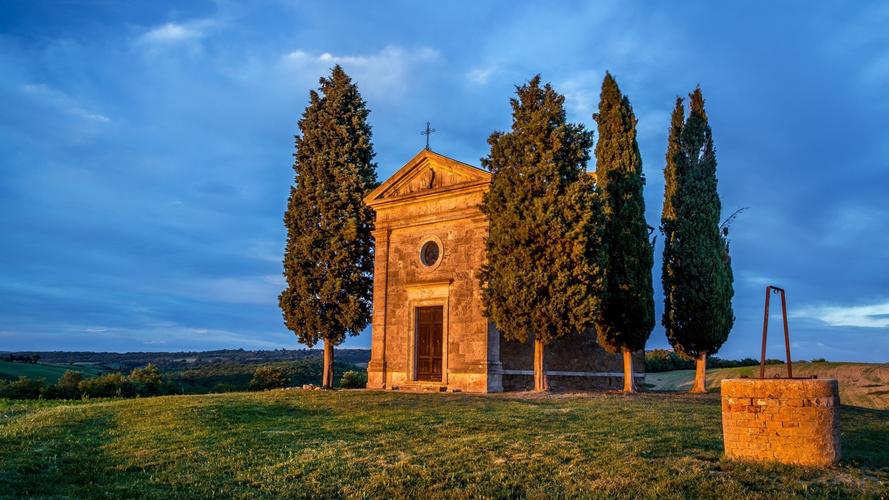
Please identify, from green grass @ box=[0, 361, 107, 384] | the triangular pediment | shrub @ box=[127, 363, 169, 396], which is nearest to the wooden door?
the triangular pediment

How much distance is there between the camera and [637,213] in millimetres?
21891

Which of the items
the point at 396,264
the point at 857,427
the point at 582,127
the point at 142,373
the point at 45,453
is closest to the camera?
the point at 45,453

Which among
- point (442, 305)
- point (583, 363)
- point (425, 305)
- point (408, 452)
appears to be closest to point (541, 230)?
point (442, 305)

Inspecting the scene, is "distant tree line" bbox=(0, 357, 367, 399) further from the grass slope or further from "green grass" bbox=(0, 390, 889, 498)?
the grass slope

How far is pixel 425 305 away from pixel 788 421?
48.2 ft

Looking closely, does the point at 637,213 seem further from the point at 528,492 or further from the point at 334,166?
the point at 528,492

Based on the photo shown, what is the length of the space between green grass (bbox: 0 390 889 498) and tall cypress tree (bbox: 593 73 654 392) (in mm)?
4131

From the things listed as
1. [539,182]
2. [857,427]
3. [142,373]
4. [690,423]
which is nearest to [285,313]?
[142,373]

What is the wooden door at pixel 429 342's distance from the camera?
76.5ft

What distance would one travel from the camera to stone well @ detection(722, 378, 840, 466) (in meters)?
9.91

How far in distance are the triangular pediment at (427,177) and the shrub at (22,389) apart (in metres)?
15.0

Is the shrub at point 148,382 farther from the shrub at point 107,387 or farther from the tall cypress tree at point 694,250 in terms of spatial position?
the tall cypress tree at point 694,250

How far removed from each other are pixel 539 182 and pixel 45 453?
47.1 ft

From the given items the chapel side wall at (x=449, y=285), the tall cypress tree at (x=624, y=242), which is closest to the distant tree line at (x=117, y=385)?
the chapel side wall at (x=449, y=285)
